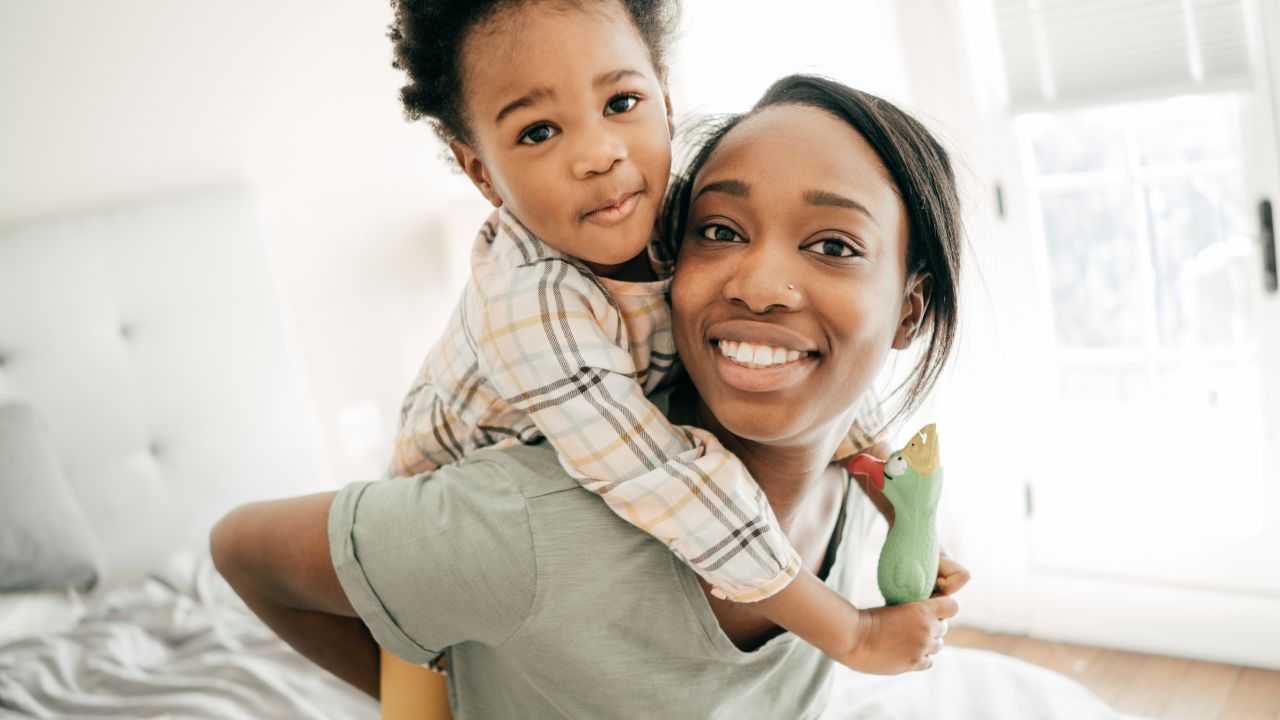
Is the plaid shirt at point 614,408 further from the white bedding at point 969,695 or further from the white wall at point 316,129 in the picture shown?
the white wall at point 316,129

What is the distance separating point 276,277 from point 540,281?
216 cm

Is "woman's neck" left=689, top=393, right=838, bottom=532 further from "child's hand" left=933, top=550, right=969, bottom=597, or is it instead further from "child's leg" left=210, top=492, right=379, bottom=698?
"child's leg" left=210, top=492, right=379, bottom=698

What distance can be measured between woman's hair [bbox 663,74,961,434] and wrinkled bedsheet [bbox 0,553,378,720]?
1.08 meters

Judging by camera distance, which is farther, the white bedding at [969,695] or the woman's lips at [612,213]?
the white bedding at [969,695]

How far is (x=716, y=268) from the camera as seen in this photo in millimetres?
984

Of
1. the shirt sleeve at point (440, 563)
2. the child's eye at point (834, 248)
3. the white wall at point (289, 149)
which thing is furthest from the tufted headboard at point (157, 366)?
the child's eye at point (834, 248)

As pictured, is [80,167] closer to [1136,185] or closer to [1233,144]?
[1136,185]

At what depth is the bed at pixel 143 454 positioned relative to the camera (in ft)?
5.82

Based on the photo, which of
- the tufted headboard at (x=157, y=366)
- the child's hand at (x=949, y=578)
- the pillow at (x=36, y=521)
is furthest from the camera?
the tufted headboard at (x=157, y=366)

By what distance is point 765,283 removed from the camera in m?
0.93

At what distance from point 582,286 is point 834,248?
266mm

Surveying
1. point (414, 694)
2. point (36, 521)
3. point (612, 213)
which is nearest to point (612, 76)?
point (612, 213)

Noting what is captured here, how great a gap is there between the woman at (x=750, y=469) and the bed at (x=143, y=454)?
79 centimetres

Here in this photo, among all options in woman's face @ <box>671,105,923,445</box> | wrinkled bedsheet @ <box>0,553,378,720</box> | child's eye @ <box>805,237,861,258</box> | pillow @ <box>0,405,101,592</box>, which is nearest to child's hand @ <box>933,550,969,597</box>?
woman's face @ <box>671,105,923,445</box>
